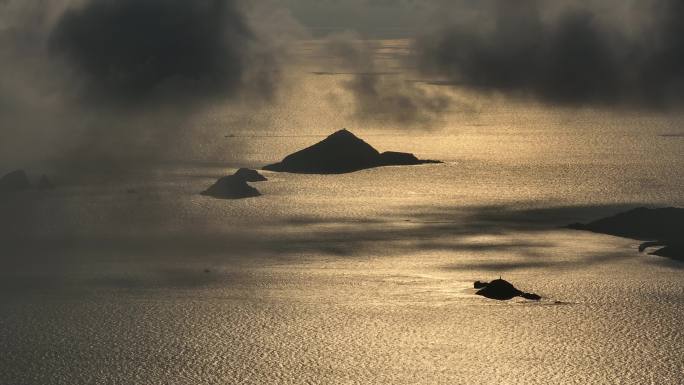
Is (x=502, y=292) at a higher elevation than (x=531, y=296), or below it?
higher

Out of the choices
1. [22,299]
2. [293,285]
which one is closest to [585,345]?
[293,285]

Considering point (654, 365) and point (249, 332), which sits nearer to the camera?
point (654, 365)

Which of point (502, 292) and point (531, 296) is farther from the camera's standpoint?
point (502, 292)

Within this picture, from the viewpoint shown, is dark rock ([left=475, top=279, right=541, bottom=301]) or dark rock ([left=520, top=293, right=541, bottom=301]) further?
dark rock ([left=475, top=279, right=541, bottom=301])

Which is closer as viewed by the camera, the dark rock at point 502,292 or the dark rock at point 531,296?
the dark rock at point 531,296

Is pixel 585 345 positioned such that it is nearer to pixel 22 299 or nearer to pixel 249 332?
pixel 249 332

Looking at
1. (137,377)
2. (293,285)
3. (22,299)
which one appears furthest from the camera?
(293,285)

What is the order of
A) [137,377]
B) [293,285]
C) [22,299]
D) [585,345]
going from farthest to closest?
[293,285]
[22,299]
[585,345]
[137,377]
